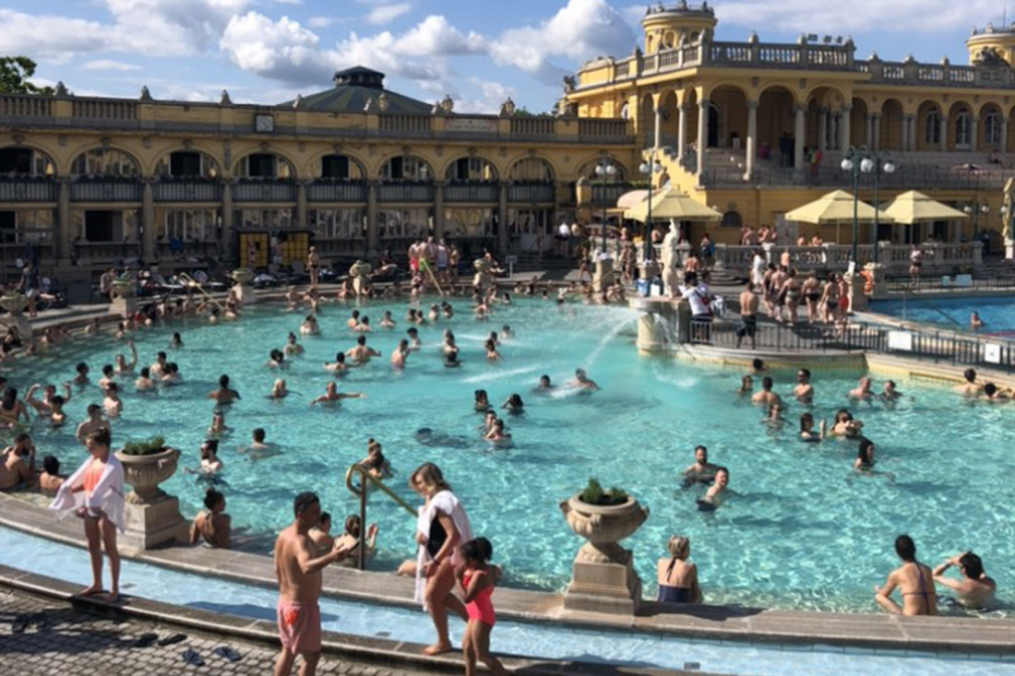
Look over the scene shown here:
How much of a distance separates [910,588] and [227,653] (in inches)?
256

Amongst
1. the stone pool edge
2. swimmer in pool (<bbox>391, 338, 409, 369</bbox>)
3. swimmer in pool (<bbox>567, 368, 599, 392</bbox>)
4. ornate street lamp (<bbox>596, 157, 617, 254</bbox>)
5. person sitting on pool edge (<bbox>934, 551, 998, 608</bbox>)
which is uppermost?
ornate street lamp (<bbox>596, 157, 617, 254</bbox>)

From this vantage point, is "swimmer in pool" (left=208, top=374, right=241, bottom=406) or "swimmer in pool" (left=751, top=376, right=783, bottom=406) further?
"swimmer in pool" (left=208, top=374, right=241, bottom=406)

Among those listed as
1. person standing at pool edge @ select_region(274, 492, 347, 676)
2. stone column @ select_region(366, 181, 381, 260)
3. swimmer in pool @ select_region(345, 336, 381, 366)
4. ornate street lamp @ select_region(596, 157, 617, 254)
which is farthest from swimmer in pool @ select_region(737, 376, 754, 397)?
stone column @ select_region(366, 181, 381, 260)

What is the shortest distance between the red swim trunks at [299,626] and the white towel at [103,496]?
298cm

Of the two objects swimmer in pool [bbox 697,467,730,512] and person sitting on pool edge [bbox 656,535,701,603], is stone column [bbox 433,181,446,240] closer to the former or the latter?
swimmer in pool [bbox 697,467,730,512]

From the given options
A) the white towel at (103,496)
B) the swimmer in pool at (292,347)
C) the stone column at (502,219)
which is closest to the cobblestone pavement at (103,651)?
the white towel at (103,496)

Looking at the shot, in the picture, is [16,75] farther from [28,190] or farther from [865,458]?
[865,458]

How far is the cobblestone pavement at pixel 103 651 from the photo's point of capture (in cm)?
926

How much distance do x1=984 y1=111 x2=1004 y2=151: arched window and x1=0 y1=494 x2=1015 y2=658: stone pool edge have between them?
53.2 m

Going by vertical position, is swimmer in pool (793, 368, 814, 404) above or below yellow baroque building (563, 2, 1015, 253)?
below

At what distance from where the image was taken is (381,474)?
1714 cm

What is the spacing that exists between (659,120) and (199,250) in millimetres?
21003

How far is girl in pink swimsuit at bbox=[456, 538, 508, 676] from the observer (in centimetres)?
850

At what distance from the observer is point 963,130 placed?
2269 inches
